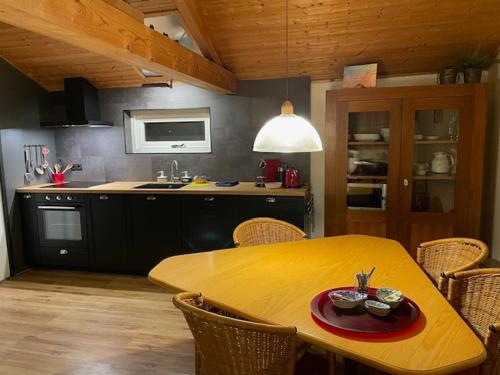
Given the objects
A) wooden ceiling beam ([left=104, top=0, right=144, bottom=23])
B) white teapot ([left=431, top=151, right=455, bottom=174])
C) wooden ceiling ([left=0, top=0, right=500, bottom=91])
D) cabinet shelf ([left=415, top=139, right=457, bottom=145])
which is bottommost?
white teapot ([left=431, top=151, right=455, bottom=174])

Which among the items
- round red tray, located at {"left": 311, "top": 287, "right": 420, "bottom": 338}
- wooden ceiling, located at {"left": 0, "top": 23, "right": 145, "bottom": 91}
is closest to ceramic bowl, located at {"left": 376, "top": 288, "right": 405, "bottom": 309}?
round red tray, located at {"left": 311, "top": 287, "right": 420, "bottom": 338}

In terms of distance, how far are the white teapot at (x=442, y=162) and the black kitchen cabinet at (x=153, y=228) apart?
240cm

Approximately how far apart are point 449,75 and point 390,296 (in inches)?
99.7

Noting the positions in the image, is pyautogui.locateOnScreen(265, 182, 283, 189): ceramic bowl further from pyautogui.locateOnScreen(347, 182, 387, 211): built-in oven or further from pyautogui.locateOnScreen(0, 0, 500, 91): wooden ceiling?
pyautogui.locateOnScreen(0, 0, 500, 91): wooden ceiling

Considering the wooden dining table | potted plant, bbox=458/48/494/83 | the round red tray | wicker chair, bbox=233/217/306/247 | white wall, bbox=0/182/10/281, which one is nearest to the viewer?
the wooden dining table

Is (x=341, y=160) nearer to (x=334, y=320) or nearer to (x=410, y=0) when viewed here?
(x=410, y=0)

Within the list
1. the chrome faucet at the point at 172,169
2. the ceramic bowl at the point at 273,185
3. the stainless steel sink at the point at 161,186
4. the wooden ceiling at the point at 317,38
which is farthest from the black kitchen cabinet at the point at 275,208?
the wooden ceiling at the point at 317,38

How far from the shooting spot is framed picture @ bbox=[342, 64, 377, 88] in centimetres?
334

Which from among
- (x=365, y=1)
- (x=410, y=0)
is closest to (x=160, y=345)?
(x=365, y=1)

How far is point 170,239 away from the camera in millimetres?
3703

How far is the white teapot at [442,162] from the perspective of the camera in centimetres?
332

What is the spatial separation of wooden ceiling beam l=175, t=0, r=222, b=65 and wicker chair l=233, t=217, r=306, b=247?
161 cm

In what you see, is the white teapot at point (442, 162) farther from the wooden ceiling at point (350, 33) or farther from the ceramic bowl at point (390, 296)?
the ceramic bowl at point (390, 296)

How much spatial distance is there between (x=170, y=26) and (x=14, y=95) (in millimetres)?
1880
